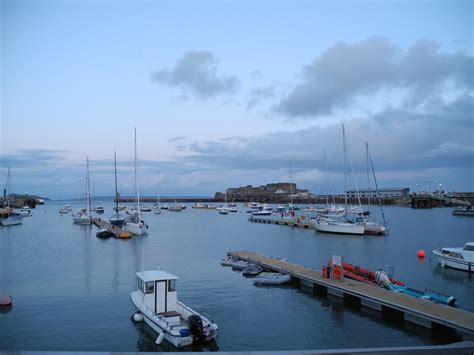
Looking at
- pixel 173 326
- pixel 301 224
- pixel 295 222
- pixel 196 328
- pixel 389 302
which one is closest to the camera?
pixel 196 328

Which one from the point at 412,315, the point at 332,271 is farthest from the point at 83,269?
the point at 412,315

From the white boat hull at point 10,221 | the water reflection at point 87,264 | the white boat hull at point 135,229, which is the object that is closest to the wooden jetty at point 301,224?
the white boat hull at point 135,229

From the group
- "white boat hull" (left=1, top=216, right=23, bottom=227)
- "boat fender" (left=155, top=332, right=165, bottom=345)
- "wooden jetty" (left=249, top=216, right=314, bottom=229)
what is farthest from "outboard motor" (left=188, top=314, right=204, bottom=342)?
"white boat hull" (left=1, top=216, right=23, bottom=227)

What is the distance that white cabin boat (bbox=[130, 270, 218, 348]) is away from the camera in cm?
1581

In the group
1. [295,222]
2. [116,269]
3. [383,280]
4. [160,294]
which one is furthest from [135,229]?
[160,294]

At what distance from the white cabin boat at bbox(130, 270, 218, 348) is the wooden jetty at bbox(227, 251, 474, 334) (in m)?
8.97

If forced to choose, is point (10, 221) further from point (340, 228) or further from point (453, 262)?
point (453, 262)

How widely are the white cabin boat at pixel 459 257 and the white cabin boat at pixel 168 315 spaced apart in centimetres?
2366

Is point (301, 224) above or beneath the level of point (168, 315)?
beneath

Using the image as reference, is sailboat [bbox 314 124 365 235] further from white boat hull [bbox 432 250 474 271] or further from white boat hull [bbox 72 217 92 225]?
white boat hull [bbox 72 217 92 225]

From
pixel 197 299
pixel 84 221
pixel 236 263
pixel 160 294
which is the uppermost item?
pixel 160 294

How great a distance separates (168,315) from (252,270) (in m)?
14.1

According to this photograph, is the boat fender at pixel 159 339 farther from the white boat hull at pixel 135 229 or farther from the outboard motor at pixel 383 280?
the white boat hull at pixel 135 229

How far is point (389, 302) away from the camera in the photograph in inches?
784
